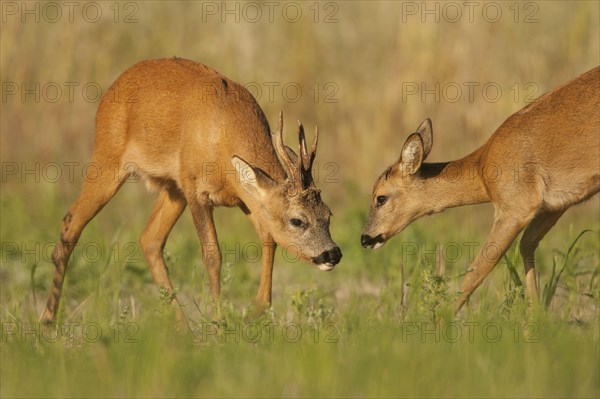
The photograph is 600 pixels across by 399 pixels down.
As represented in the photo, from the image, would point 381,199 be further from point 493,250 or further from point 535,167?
point 535,167

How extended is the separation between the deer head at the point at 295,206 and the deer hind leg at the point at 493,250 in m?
1.04

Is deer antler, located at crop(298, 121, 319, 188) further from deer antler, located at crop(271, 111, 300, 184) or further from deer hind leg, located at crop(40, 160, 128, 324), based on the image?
deer hind leg, located at crop(40, 160, 128, 324)

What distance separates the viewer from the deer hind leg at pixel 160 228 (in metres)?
10.7

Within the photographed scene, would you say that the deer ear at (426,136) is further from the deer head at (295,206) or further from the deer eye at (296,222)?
the deer eye at (296,222)

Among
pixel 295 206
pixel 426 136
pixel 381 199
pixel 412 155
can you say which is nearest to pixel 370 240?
pixel 381 199

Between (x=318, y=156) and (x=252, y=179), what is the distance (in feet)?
18.7

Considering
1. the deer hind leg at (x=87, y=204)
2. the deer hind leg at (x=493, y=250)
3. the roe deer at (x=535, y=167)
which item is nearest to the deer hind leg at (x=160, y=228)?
the deer hind leg at (x=87, y=204)

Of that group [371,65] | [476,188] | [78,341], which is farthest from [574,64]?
[78,341]

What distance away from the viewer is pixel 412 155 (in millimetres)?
9922

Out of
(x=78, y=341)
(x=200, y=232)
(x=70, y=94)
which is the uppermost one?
(x=70, y=94)

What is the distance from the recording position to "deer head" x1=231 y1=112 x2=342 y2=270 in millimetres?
9102

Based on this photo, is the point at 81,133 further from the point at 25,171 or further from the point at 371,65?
the point at 371,65

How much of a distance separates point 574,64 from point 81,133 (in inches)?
245

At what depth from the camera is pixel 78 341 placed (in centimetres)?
768
